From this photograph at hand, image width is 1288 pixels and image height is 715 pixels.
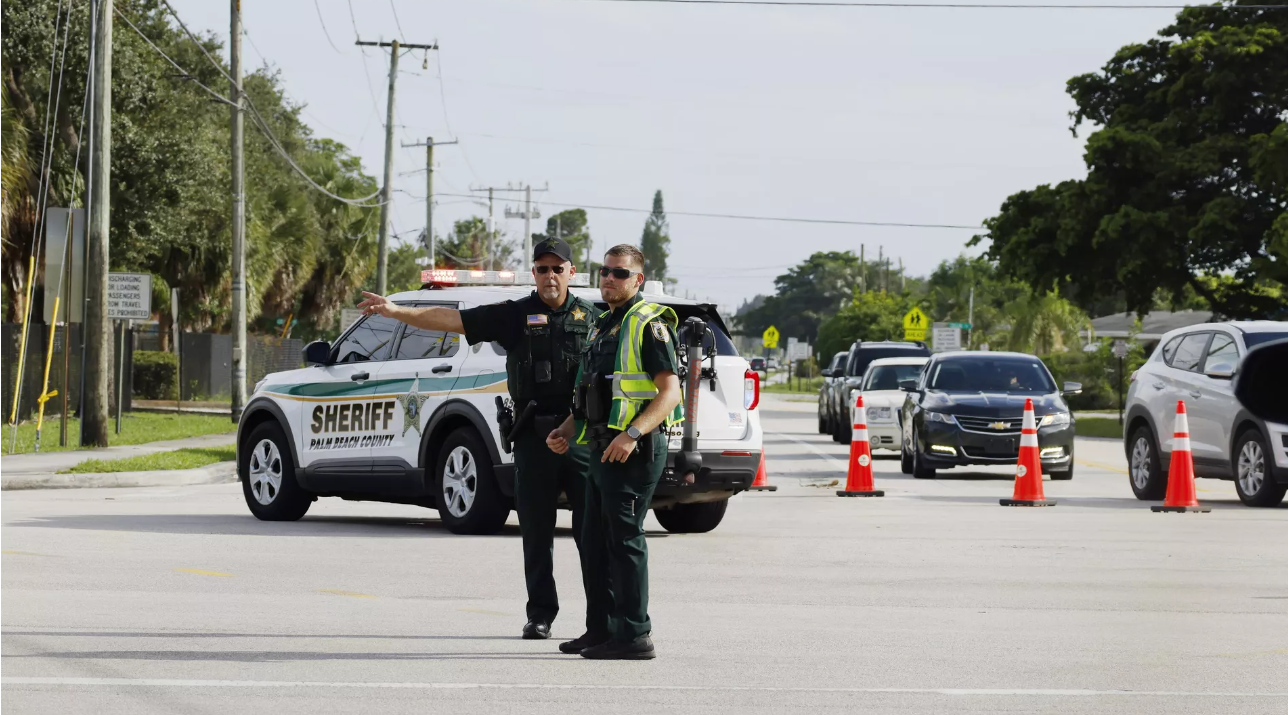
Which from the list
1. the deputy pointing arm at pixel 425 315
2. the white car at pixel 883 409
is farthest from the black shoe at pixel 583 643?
the white car at pixel 883 409

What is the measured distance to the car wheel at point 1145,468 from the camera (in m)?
18.9

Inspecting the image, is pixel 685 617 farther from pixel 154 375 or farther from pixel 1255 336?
pixel 154 375

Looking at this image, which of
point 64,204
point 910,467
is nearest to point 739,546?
point 910,467

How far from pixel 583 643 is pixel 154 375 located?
138 feet

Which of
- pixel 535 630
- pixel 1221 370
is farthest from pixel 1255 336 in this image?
pixel 535 630

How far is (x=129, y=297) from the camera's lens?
26.8m

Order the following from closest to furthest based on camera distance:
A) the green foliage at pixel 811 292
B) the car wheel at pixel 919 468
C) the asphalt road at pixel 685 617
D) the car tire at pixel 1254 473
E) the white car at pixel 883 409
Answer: the asphalt road at pixel 685 617, the car tire at pixel 1254 473, the car wheel at pixel 919 468, the white car at pixel 883 409, the green foliage at pixel 811 292

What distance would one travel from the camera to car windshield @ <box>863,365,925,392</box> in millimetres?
29688

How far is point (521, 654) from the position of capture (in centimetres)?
826

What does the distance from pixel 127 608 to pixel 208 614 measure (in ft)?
1.61

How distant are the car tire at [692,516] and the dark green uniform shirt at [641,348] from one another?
21.5 feet

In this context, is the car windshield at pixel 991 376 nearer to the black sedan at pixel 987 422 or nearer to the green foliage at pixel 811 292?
the black sedan at pixel 987 422

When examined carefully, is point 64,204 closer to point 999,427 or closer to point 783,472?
point 783,472

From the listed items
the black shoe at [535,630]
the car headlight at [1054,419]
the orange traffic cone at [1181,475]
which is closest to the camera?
the black shoe at [535,630]
